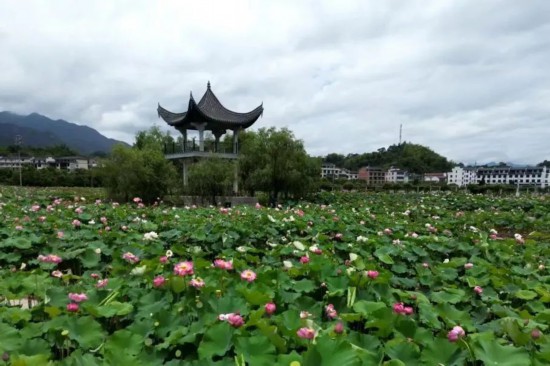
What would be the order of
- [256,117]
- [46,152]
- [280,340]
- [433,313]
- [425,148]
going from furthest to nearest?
[425,148] → [46,152] → [256,117] → [433,313] → [280,340]

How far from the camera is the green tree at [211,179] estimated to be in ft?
56.5

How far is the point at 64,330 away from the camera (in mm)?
1543

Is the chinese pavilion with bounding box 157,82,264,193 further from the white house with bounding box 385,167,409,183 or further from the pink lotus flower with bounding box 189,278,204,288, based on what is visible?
the white house with bounding box 385,167,409,183

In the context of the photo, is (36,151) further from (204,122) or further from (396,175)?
(204,122)

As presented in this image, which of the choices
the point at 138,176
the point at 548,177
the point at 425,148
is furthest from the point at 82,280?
the point at 425,148

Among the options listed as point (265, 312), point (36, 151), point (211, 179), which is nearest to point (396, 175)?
point (211, 179)

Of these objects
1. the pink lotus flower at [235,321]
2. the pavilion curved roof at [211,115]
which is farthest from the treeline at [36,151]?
the pink lotus flower at [235,321]

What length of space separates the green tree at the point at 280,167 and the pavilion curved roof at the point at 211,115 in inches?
104

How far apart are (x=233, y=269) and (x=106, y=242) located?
1932 millimetres

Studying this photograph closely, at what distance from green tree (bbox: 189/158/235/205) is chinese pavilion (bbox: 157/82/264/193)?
1621mm

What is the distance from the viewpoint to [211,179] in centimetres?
1728

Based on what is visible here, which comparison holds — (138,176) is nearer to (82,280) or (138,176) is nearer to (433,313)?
(82,280)

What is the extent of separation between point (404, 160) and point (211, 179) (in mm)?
85795

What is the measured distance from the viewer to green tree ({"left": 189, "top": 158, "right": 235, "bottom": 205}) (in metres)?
17.2
